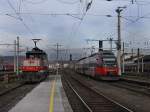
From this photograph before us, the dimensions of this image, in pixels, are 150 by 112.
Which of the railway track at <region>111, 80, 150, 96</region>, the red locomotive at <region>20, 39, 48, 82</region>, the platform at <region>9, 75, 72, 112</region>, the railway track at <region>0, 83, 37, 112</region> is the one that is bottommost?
the railway track at <region>0, 83, 37, 112</region>

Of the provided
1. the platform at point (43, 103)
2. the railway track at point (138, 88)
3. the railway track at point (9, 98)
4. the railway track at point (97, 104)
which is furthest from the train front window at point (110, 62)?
the platform at point (43, 103)

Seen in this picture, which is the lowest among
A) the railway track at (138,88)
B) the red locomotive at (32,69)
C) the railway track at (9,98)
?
the railway track at (9,98)

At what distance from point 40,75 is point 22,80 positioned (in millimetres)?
2247

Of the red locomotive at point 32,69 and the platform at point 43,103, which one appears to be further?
the red locomotive at point 32,69

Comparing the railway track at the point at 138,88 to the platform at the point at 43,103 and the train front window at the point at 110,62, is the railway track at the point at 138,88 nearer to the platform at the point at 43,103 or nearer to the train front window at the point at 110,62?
the platform at the point at 43,103

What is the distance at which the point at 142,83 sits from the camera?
36.7 m

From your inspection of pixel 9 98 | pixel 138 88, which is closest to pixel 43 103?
pixel 9 98

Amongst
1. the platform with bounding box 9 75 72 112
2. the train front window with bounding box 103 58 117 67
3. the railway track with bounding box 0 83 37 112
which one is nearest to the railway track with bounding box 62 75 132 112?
the platform with bounding box 9 75 72 112

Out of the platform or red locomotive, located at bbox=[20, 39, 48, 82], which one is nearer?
the platform

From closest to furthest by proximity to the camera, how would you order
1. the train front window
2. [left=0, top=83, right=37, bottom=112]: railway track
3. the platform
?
the platform < [left=0, top=83, right=37, bottom=112]: railway track < the train front window

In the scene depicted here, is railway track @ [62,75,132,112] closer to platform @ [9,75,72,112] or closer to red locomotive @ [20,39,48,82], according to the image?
platform @ [9,75,72,112]

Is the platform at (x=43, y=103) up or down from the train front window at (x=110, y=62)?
down

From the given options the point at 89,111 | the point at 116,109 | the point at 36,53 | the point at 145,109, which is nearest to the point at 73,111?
the point at 89,111

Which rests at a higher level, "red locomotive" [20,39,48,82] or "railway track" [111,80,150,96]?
"red locomotive" [20,39,48,82]
